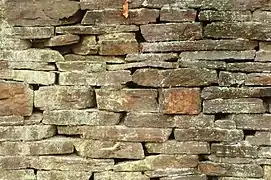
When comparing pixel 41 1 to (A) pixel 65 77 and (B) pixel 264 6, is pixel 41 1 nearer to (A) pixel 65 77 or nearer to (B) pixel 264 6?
(A) pixel 65 77

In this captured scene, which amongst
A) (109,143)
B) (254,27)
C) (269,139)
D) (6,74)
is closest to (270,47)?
(254,27)

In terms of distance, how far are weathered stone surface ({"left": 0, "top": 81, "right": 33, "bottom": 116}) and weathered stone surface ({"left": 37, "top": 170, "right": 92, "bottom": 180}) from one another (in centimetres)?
38

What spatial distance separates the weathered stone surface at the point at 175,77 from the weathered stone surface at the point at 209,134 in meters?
0.28

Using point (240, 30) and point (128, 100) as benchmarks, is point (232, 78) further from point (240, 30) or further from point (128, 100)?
point (128, 100)

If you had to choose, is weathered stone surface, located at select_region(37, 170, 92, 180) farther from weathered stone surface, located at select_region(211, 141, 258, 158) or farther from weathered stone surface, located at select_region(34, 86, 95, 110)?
weathered stone surface, located at select_region(211, 141, 258, 158)

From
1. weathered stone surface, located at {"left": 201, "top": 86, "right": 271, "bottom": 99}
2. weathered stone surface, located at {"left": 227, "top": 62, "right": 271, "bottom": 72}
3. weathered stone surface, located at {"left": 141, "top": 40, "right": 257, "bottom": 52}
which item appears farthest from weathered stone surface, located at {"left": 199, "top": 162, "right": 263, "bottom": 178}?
weathered stone surface, located at {"left": 141, "top": 40, "right": 257, "bottom": 52}

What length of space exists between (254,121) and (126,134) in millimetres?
760

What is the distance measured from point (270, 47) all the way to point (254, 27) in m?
0.15

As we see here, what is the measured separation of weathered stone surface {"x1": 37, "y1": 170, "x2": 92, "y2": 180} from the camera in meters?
3.25

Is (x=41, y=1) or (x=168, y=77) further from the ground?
(x=41, y=1)

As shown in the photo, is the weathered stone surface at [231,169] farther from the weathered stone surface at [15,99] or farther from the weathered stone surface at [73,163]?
the weathered stone surface at [15,99]

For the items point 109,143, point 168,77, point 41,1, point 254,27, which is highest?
point 41,1

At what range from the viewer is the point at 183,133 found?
10.3 ft

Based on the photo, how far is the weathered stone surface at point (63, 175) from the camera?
10.7 feet
